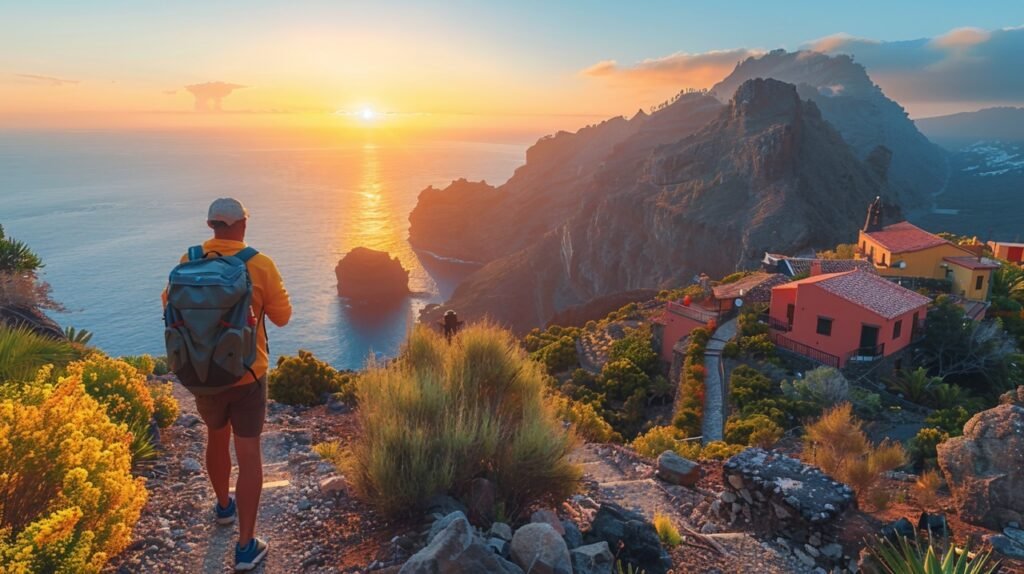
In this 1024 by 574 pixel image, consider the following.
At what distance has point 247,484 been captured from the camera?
3.87 meters

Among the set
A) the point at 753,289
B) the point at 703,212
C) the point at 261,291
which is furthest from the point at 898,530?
the point at 703,212

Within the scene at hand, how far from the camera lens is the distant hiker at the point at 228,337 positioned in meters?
3.45

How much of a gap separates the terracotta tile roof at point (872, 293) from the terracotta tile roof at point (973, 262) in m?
6.01

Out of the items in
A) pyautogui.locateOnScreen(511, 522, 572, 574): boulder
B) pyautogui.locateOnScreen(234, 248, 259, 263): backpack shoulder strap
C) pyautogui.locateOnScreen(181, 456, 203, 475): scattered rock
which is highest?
pyautogui.locateOnScreen(234, 248, 259, 263): backpack shoulder strap

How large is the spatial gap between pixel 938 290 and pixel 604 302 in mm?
22784

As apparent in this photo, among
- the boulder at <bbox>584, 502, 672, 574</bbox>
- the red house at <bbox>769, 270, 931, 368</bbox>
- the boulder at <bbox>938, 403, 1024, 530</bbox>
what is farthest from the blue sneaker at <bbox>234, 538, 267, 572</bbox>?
the red house at <bbox>769, 270, 931, 368</bbox>

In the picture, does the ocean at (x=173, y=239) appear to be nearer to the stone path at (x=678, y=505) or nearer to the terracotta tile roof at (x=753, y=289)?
the terracotta tile roof at (x=753, y=289)

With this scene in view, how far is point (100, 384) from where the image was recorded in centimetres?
607

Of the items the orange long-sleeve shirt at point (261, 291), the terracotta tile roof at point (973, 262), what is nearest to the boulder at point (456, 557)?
the orange long-sleeve shirt at point (261, 291)

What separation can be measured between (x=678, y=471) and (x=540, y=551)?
4573 mm

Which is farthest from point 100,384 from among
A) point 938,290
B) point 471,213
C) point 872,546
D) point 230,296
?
point 471,213

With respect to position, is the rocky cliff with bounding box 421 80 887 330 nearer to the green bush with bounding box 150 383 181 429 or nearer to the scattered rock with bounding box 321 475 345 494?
the green bush with bounding box 150 383 181 429

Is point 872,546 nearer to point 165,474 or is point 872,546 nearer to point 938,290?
point 165,474

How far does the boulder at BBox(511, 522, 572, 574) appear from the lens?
373 cm
